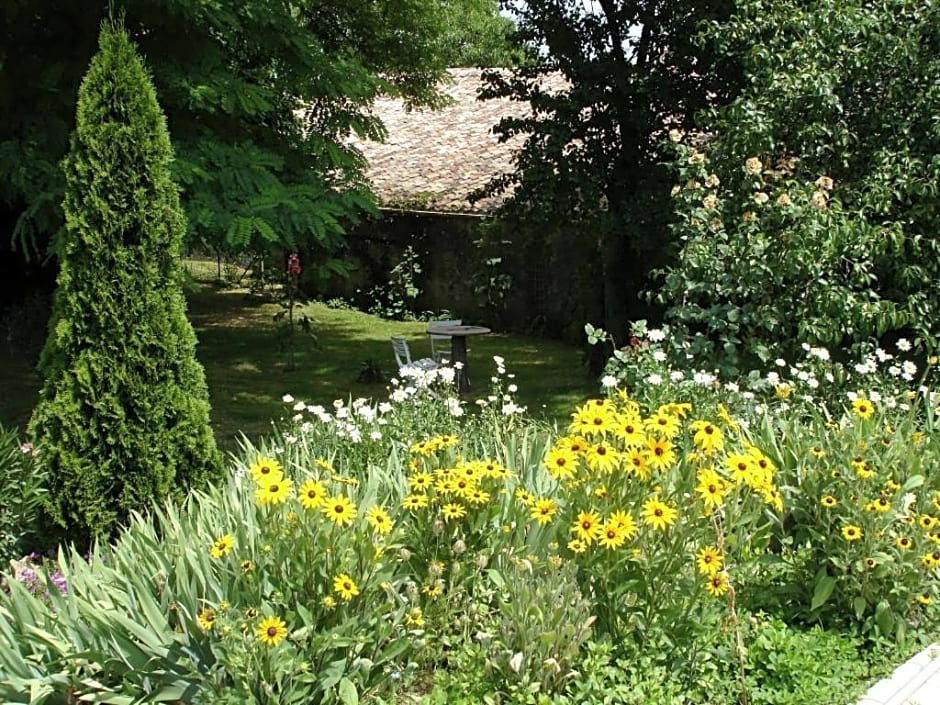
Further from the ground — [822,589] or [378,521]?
[378,521]

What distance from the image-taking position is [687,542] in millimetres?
3246

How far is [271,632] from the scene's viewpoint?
2.63 metres

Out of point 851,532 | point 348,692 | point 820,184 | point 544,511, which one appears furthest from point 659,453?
point 820,184

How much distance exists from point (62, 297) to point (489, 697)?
3010 millimetres

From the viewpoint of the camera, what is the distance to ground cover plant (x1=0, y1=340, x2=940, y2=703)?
9.63 feet

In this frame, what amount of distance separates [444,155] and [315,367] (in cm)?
821

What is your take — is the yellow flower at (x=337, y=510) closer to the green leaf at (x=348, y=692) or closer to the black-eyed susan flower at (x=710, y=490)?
the green leaf at (x=348, y=692)

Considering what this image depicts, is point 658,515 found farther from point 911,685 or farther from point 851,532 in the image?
point 911,685

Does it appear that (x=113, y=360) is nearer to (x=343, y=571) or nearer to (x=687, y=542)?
(x=343, y=571)

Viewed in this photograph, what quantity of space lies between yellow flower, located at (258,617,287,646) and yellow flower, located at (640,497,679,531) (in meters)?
1.21

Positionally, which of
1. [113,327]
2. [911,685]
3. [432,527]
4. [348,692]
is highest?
[113,327]

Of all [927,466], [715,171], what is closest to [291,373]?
[715,171]

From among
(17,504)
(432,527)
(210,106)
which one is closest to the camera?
(432,527)

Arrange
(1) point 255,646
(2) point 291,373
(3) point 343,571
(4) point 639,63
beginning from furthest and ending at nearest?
(2) point 291,373, (4) point 639,63, (3) point 343,571, (1) point 255,646
